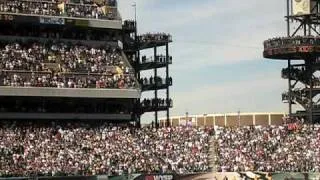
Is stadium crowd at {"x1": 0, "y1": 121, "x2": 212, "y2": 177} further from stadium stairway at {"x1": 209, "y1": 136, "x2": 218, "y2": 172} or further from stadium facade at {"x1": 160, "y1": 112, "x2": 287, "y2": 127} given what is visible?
stadium facade at {"x1": 160, "y1": 112, "x2": 287, "y2": 127}

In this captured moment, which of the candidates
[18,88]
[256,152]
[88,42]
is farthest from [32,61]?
[256,152]

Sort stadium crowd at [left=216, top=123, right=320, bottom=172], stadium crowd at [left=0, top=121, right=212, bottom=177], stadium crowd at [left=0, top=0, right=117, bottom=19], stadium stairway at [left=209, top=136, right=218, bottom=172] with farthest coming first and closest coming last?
stadium crowd at [left=0, top=0, right=117, bottom=19] < stadium crowd at [left=216, top=123, right=320, bottom=172] < stadium stairway at [left=209, top=136, right=218, bottom=172] < stadium crowd at [left=0, top=121, right=212, bottom=177]

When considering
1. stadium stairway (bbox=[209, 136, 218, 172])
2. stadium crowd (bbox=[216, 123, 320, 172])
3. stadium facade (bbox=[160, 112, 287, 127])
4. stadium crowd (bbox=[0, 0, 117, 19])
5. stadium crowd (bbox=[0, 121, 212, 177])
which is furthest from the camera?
stadium facade (bbox=[160, 112, 287, 127])

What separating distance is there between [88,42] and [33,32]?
4.80 meters

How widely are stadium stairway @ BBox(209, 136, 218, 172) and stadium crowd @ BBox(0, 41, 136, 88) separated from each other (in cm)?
777

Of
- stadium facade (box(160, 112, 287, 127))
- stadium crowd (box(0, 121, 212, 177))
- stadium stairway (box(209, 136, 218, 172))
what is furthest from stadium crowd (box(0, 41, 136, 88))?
stadium facade (box(160, 112, 287, 127))

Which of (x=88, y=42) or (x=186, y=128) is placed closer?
(x=186, y=128)

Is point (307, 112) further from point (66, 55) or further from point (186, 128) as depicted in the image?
point (66, 55)

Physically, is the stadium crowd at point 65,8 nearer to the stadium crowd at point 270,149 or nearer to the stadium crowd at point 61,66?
the stadium crowd at point 61,66

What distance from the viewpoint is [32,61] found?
5775 cm

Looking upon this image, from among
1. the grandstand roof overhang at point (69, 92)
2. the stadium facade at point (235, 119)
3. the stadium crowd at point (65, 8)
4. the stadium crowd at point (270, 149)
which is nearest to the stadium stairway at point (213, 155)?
the stadium crowd at point (270, 149)

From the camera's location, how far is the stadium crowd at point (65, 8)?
59.7 meters

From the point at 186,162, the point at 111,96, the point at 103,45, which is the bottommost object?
the point at 186,162

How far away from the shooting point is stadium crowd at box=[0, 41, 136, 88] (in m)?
56.2
